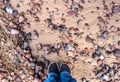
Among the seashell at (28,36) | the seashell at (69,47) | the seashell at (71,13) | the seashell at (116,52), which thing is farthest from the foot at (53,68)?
the seashell at (116,52)

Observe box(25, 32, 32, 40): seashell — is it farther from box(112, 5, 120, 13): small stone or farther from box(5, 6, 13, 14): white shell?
box(112, 5, 120, 13): small stone

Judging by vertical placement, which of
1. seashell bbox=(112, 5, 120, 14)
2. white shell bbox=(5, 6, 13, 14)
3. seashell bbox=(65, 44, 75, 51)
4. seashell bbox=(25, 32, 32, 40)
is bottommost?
seashell bbox=(65, 44, 75, 51)

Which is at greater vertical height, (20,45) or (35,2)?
Result: (35,2)

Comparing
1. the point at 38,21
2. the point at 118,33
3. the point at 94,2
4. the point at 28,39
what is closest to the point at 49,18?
the point at 38,21

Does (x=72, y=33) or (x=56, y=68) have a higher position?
(x=72, y=33)

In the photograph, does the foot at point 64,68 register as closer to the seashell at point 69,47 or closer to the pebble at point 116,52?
the seashell at point 69,47

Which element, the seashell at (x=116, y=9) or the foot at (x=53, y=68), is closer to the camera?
the foot at (x=53, y=68)

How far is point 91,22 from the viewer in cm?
398

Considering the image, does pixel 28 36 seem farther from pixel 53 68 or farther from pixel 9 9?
pixel 53 68

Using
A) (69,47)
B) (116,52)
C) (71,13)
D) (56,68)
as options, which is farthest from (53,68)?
(116,52)

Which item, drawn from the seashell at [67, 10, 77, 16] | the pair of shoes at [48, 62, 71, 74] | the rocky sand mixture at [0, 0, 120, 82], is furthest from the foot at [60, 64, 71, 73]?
the seashell at [67, 10, 77, 16]

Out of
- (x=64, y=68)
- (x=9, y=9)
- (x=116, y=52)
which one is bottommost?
(x=64, y=68)

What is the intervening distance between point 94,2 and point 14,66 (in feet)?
4.71

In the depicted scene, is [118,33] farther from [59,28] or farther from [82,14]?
[59,28]
